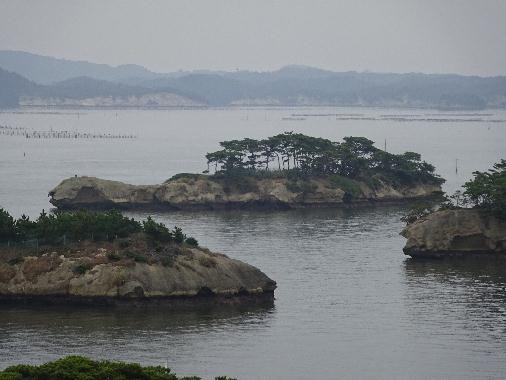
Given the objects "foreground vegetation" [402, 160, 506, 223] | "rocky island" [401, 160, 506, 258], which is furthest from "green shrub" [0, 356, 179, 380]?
"foreground vegetation" [402, 160, 506, 223]

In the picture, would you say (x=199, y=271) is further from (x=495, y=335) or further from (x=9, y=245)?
(x=495, y=335)

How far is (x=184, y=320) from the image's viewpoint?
78.0 metres

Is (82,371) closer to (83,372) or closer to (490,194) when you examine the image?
(83,372)

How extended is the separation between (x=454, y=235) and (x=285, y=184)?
1763 inches

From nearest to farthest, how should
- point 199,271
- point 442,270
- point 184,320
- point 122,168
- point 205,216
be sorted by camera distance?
point 184,320, point 199,271, point 442,270, point 205,216, point 122,168

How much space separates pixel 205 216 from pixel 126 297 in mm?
54954

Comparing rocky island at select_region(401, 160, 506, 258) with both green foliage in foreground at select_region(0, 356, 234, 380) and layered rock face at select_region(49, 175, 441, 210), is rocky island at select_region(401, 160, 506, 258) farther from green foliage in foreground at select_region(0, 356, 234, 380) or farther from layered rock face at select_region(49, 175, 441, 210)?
green foliage in foreground at select_region(0, 356, 234, 380)

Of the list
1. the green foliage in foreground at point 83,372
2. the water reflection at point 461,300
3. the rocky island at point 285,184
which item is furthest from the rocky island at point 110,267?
the rocky island at point 285,184

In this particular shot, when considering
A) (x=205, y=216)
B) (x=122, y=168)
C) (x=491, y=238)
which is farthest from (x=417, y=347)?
(x=122, y=168)

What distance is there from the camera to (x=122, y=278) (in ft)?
267

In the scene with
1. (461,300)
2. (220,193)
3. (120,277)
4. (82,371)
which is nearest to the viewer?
(82,371)

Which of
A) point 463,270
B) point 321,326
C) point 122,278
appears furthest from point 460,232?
point 122,278

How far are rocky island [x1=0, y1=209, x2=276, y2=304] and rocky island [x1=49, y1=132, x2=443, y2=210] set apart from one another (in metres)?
50.9

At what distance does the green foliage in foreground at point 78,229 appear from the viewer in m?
86.6
